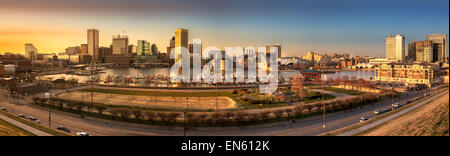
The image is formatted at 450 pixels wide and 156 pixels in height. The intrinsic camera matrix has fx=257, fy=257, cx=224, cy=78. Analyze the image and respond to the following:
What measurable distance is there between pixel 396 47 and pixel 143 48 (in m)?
32.7

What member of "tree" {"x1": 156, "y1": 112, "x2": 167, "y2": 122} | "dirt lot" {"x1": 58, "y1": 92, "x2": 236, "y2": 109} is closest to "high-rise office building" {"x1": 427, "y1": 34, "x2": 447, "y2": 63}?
"dirt lot" {"x1": 58, "y1": 92, "x2": 236, "y2": 109}

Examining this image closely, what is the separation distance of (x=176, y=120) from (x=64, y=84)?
8639 millimetres

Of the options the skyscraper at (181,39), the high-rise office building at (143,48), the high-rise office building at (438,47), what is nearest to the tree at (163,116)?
the skyscraper at (181,39)

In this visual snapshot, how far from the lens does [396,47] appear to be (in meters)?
29.3

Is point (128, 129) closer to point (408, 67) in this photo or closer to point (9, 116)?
point (9, 116)

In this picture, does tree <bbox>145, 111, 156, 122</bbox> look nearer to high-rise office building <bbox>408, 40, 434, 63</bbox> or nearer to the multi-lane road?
the multi-lane road

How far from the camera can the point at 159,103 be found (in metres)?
5.93

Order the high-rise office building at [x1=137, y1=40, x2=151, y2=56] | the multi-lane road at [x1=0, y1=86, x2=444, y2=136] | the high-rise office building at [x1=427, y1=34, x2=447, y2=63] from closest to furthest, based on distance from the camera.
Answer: the multi-lane road at [x1=0, y1=86, x2=444, y2=136] < the high-rise office building at [x1=427, y1=34, x2=447, y2=63] < the high-rise office building at [x1=137, y1=40, x2=151, y2=56]

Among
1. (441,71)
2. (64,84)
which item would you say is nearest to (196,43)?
(64,84)

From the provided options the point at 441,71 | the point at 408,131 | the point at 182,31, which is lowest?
the point at 408,131

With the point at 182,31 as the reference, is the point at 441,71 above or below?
below

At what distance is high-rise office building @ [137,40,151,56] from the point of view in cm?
3762

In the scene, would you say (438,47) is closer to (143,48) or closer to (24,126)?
(24,126)

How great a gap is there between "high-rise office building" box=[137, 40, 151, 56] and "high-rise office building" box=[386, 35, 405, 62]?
31.5m
